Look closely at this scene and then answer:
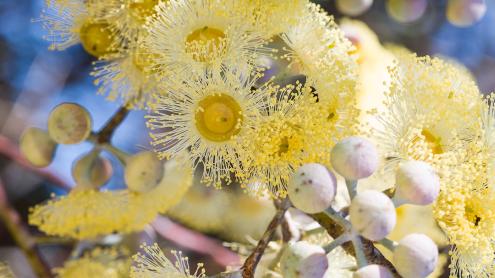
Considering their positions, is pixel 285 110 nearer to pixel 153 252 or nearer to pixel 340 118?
pixel 340 118

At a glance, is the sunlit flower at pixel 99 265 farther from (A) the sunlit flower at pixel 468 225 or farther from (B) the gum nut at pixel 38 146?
(A) the sunlit flower at pixel 468 225

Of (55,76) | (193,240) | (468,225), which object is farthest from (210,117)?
(55,76)

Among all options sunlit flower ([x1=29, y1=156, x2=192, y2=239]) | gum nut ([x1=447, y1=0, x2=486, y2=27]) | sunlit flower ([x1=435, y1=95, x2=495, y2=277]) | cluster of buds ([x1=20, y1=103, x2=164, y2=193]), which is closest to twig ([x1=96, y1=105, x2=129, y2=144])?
cluster of buds ([x1=20, y1=103, x2=164, y2=193])

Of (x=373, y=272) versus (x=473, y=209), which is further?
(x=473, y=209)

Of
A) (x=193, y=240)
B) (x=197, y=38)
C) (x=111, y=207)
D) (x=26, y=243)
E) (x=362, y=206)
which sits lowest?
(x=193, y=240)

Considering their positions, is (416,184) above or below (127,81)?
below

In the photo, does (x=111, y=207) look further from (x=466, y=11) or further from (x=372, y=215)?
(x=466, y=11)
